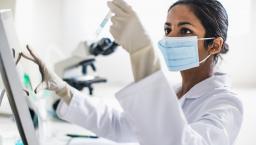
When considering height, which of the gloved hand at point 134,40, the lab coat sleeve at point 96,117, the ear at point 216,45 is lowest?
the lab coat sleeve at point 96,117

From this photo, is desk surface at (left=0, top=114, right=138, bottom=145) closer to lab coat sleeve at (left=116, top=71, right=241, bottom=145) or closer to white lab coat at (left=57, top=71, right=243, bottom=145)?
white lab coat at (left=57, top=71, right=243, bottom=145)

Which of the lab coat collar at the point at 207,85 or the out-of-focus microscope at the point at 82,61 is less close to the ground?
the lab coat collar at the point at 207,85

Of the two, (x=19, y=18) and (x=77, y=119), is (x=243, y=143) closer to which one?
(x=77, y=119)

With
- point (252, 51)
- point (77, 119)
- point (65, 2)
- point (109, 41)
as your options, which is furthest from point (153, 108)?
point (65, 2)

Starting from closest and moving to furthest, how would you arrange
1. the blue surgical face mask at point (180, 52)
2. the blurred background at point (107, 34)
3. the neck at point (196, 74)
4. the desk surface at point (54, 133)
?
1. the blue surgical face mask at point (180, 52)
2. the neck at point (196, 74)
3. the desk surface at point (54, 133)
4. the blurred background at point (107, 34)

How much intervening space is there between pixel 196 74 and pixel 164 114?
1.75ft

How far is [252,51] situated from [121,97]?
2.21 m

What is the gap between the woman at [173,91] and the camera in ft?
2.74

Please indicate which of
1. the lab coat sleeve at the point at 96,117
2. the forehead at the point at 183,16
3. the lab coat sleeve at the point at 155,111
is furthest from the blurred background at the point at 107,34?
Result: the lab coat sleeve at the point at 155,111

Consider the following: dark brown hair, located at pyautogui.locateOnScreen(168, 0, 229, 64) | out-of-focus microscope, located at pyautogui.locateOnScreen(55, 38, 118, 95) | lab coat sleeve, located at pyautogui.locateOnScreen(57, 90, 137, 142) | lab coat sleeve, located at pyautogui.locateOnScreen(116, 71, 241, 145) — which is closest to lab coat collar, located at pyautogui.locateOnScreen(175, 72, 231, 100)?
dark brown hair, located at pyautogui.locateOnScreen(168, 0, 229, 64)

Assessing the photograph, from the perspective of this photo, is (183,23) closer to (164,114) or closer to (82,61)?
(164,114)

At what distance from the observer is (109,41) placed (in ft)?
7.45

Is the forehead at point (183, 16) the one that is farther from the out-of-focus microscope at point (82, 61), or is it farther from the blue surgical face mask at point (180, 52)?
the out-of-focus microscope at point (82, 61)

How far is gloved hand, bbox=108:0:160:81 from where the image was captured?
0.81 m
